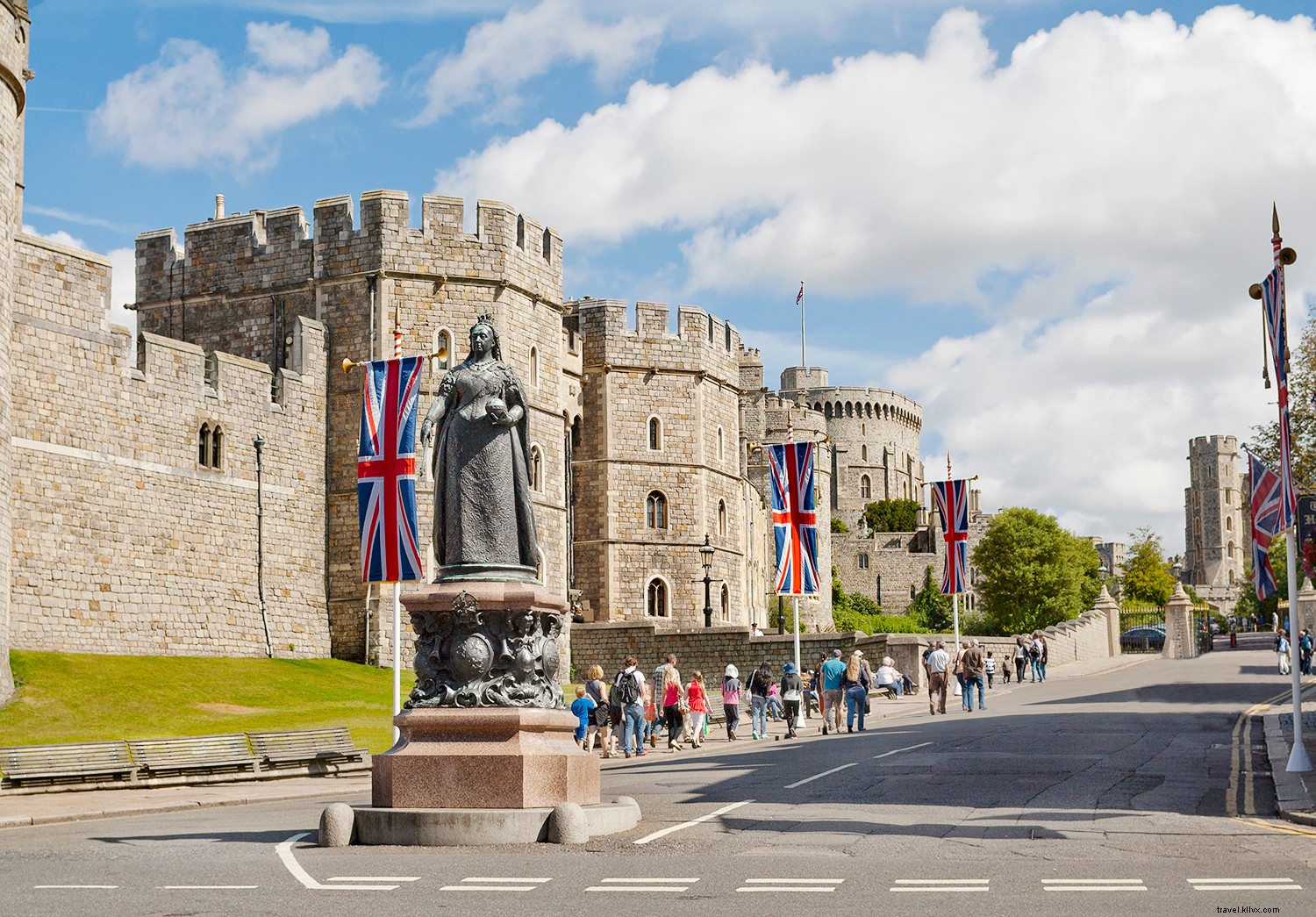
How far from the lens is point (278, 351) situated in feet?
132

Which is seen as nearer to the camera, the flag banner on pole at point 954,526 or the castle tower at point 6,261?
the castle tower at point 6,261

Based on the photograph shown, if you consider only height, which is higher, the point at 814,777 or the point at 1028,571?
the point at 1028,571

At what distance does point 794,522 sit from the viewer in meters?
31.8

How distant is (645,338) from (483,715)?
38.2 meters

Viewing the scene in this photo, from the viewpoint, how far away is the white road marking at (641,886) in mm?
9562

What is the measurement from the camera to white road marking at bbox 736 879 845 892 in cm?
958

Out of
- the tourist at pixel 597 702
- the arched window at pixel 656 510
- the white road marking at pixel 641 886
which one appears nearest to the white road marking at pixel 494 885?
the white road marking at pixel 641 886

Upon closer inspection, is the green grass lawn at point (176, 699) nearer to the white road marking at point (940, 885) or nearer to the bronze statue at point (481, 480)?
the bronze statue at point (481, 480)

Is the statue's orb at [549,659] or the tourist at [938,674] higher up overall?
the statue's orb at [549,659]

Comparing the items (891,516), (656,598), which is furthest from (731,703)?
(891,516)

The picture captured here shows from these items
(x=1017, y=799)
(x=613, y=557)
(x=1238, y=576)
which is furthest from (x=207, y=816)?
(x=1238, y=576)

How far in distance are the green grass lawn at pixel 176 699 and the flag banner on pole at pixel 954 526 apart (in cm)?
1307

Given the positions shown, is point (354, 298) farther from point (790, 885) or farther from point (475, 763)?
point (790, 885)

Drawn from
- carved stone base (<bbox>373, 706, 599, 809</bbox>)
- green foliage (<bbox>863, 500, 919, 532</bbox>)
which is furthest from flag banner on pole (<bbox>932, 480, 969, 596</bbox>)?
green foliage (<bbox>863, 500, 919, 532</bbox>)
